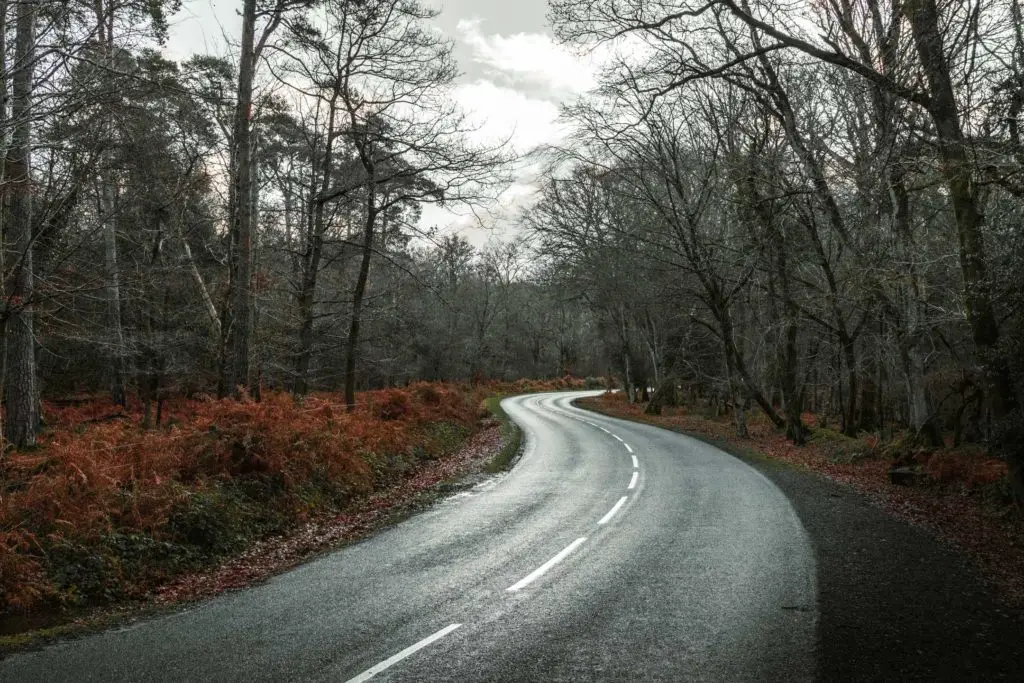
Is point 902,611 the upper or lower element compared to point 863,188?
lower

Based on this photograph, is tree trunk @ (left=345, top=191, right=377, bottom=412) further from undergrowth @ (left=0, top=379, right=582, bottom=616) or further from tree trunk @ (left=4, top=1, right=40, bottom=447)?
tree trunk @ (left=4, top=1, right=40, bottom=447)

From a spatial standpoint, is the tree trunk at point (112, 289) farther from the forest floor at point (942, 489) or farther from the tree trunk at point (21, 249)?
the forest floor at point (942, 489)

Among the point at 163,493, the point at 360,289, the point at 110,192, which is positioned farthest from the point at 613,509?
the point at 110,192

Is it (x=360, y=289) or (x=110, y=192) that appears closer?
(x=110, y=192)

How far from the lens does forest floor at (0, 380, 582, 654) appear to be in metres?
7.02

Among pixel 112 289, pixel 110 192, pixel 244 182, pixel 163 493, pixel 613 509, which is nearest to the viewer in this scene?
pixel 163 493

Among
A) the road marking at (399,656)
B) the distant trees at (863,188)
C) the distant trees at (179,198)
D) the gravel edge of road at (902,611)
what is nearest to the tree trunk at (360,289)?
the distant trees at (179,198)

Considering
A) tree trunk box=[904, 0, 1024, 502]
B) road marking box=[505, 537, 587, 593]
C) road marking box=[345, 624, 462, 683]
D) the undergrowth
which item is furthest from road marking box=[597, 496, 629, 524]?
tree trunk box=[904, 0, 1024, 502]

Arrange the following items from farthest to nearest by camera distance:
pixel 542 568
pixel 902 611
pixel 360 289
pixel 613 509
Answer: pixel 360 289 < pixel 613 509 < pixel 542 568 < pixel 902 611

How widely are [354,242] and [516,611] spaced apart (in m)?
14.9

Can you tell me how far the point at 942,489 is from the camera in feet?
44.1

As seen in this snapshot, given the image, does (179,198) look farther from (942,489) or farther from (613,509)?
(942,489)

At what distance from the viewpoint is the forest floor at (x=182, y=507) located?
23.0 ft

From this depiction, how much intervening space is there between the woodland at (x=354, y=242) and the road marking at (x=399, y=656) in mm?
3734
